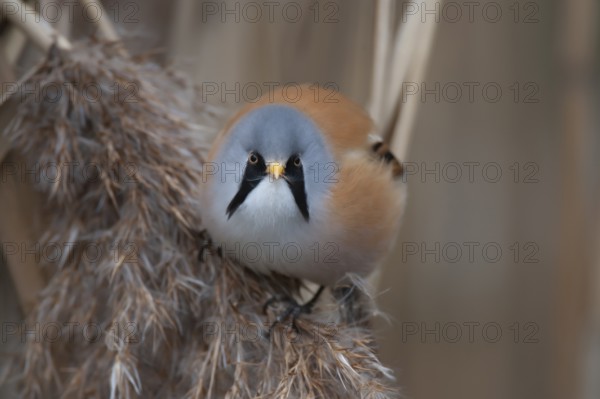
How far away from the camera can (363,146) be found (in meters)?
1.87

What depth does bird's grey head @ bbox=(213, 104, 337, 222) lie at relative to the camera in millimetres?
1591

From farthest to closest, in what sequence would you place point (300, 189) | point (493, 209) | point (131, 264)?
point (493, 209) < point (300, 189) < point (131, 264)

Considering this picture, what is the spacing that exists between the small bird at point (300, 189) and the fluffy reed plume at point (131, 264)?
0.07m

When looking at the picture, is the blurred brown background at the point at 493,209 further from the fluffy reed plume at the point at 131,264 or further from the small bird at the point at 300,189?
the fluffy reed plume at the point at 131,264

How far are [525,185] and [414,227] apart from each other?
1.30 ft

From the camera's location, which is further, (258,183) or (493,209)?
(493,209)

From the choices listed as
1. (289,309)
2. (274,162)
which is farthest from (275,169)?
(289,309)

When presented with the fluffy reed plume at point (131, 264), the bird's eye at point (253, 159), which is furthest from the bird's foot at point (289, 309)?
the bird's eye at point (253, 159)

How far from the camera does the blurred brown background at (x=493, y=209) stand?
2256 mm

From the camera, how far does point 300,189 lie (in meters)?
1.64

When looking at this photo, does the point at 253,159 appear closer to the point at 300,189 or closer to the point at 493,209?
the point at 300,189

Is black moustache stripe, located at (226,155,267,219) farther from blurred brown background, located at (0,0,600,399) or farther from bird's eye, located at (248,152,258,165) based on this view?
blurred brown background, located at (0,0,600,399)

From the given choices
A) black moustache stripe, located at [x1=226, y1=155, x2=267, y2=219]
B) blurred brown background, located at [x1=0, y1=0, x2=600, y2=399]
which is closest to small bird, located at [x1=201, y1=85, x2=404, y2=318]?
black moustache stripe, located at [x1=226, y1=155, x2=267, y2=219]

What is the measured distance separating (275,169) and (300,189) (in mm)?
119
